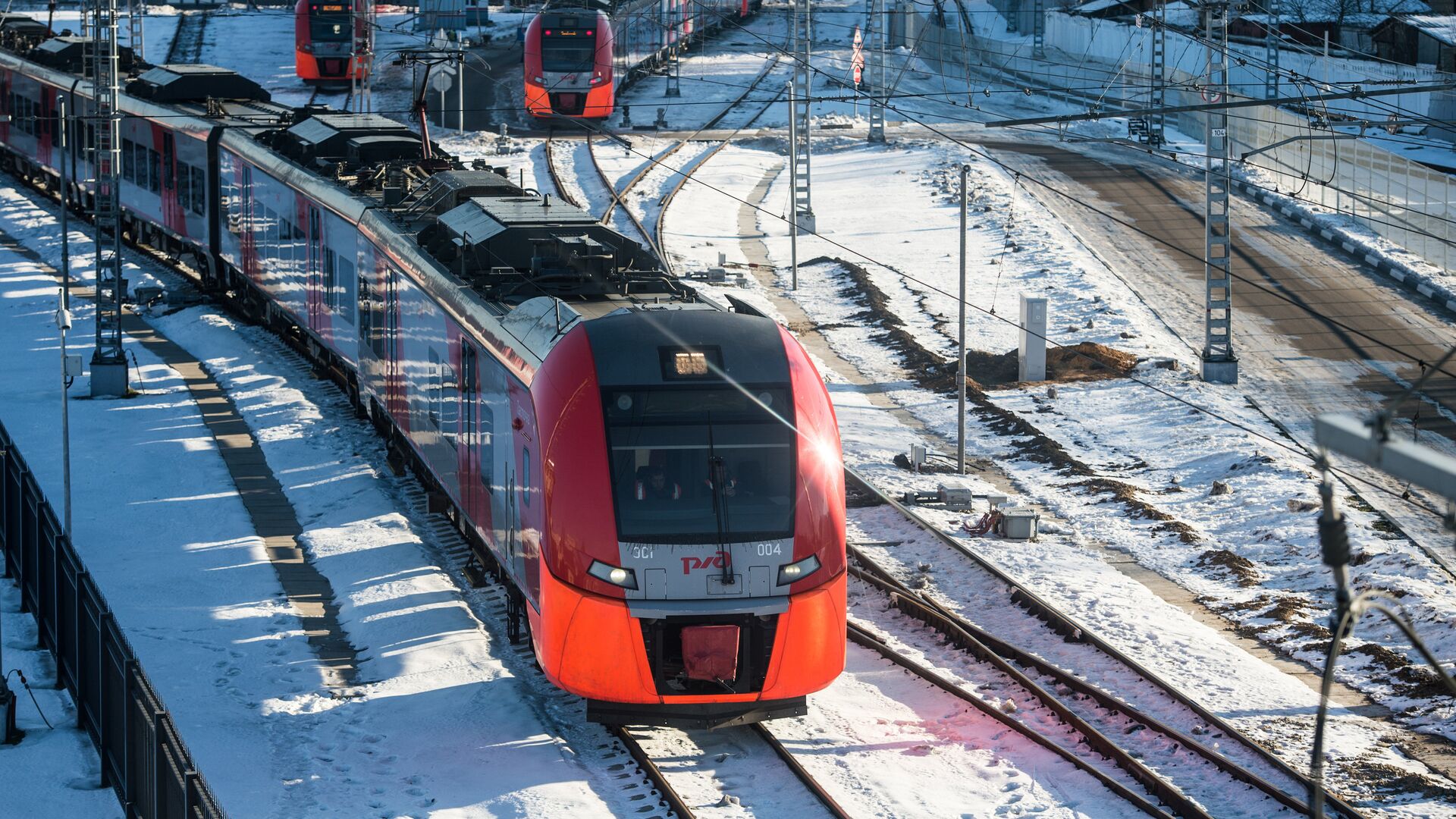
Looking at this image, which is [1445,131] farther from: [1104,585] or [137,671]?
[137,671]

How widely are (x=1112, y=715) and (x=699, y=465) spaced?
14.8 feet

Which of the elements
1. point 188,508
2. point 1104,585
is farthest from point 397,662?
point 1104,585

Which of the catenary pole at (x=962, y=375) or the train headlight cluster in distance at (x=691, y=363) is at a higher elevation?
the train headlight cluster in distance at (x=691, y=363)

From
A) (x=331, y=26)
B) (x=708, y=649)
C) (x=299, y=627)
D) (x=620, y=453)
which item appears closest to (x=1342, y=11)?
(x=331, y=26)

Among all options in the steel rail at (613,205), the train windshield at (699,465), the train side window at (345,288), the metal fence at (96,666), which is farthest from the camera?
the steel rail at (613,205)

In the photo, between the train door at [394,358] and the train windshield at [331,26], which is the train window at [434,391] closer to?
the train door at [394,358]

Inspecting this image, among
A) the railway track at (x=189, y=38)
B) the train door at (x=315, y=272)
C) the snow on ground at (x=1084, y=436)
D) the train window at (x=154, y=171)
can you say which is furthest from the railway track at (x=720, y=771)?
the railway track at (x=189, y=38)

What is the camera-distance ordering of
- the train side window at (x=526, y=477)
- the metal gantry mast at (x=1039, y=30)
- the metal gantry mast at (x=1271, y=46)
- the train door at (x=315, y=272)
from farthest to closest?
the metal gantry mast at (x=1039, y=30), the metal gantry mast at (x=1271, y=46), the train door at (x=315, y=272), the train side window at (x=526, y=477)

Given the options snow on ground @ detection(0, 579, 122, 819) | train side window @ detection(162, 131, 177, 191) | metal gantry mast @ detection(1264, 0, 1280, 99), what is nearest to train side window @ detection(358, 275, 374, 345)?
snow on ground @ detection(0, 579, 122, 819)

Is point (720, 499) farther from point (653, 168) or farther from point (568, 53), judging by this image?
point (568, 53)

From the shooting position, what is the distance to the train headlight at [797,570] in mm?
13695

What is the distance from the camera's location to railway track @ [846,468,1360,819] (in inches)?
542

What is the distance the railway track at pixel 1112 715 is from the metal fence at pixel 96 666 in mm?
6791

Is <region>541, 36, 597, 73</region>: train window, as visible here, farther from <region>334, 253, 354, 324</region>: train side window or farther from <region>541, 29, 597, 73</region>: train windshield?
<region>334, 253, 354, 324</region>: train side window
